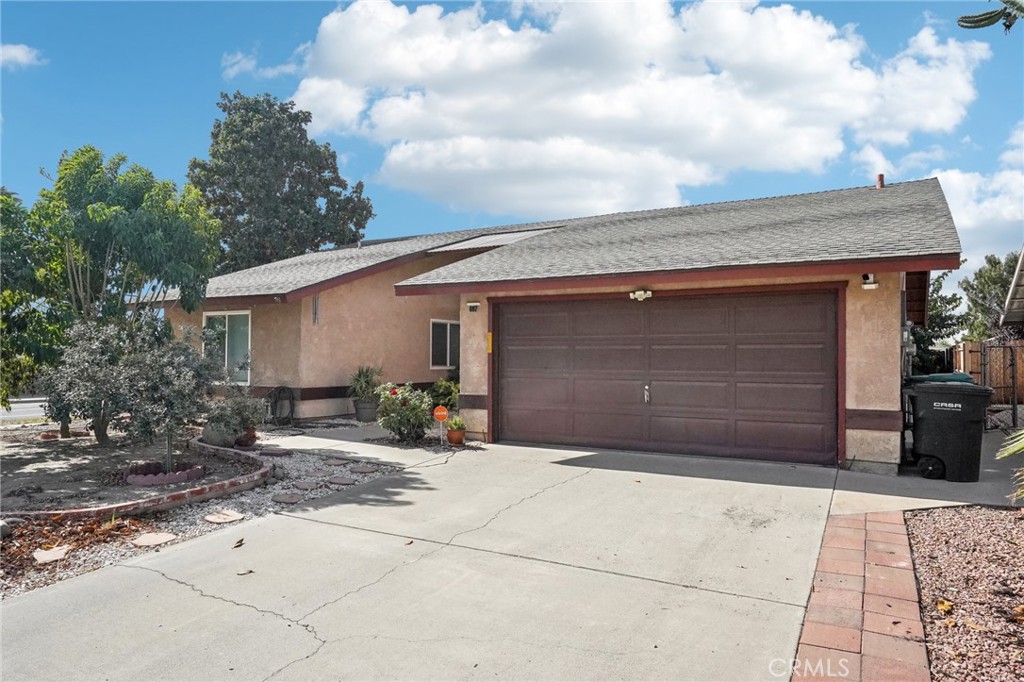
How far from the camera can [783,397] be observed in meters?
8.01

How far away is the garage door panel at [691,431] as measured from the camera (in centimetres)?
838

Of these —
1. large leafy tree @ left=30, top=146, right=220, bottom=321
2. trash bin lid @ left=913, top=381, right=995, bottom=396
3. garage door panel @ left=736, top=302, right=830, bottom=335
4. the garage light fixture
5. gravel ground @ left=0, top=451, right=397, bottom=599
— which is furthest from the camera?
the garage light fixture

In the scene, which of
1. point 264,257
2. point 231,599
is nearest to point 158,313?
point 231,599

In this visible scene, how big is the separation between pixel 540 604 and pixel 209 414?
215 inches

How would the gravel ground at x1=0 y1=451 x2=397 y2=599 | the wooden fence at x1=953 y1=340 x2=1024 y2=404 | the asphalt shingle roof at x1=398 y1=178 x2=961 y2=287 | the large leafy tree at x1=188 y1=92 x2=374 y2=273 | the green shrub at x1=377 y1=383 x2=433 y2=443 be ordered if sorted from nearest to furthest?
the gravel ground at x1=0 y1=451 x2=397 y2=599, the asphalt shingle roof at x1=398 y1=178 x2=961 y2=287, the green shrub at x1=377 y1=383 x2=433 y2=443, the wooden fence at x1=953 y1=340 x2=1024 y2=404, the large leafy tree at x1=188 y1=92 x2=374 y2=273

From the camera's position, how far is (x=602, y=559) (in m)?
4.55

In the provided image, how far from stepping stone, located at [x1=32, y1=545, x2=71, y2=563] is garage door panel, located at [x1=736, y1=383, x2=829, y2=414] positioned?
769 cm

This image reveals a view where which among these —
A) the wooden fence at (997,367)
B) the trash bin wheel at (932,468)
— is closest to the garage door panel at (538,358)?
the trash bin wheel at (932,468)

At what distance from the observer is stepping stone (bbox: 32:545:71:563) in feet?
15.2

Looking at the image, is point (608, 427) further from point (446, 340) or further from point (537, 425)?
point (446, 340)

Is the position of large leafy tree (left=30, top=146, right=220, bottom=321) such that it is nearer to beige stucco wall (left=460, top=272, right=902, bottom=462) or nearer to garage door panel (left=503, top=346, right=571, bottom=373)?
garage door panel (left=503, top=346, right=571, bottom=373)

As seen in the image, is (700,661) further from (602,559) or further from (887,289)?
(887,289)

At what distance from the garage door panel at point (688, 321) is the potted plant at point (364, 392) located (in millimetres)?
6668

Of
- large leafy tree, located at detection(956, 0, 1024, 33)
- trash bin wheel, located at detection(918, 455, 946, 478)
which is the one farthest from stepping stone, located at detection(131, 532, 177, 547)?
trash bin wheel, located at detection(918, 455, 946, 478)
